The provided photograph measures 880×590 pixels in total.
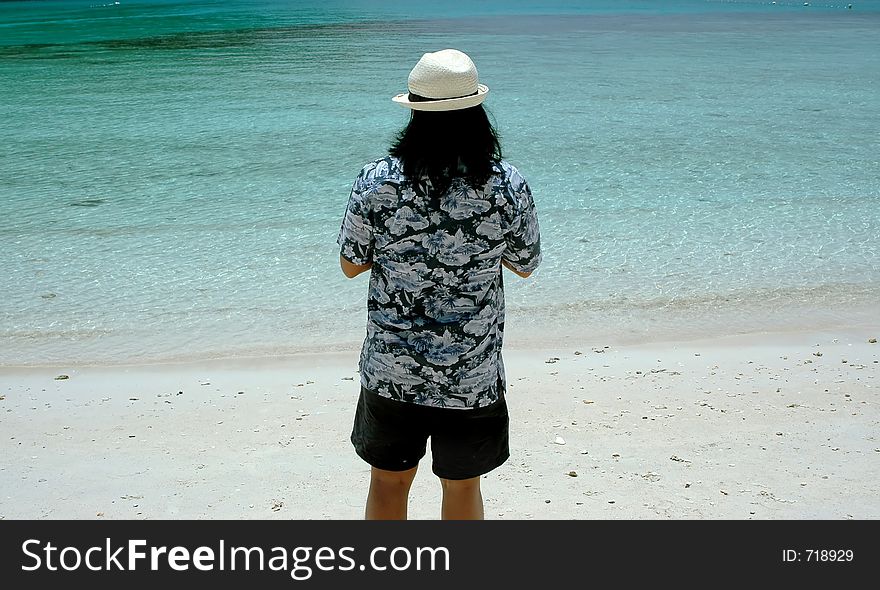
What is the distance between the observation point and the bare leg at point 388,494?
2.58 meters

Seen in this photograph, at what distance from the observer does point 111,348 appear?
5.54m

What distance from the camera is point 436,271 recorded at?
7.43 ft

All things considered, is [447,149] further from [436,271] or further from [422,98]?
[436,271]

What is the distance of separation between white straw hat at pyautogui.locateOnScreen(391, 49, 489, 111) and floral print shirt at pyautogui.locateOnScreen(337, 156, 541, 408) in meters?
0.16

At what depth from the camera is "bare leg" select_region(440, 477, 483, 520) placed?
2568 millimetres

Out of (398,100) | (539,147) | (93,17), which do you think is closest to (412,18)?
(93,17)

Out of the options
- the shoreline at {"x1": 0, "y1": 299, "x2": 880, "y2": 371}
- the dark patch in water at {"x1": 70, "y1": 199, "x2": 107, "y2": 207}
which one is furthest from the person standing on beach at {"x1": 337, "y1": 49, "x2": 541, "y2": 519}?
the dark patch in water at {"x1": 70, "y1": 199, "x2": 107, "y2": 207}

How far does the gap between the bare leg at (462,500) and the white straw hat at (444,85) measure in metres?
1.00

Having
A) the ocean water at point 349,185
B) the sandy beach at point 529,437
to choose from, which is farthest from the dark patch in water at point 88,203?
the sandy beach at point 529,437

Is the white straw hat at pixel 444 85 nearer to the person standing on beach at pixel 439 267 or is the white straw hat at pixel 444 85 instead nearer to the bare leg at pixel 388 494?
the person standing on beach at pixel 439 267

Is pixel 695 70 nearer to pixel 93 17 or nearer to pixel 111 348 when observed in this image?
pixel 111 348

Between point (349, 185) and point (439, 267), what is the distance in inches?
299

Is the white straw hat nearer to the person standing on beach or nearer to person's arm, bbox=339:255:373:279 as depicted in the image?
the person standing on beach

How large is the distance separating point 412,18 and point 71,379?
33960mm
